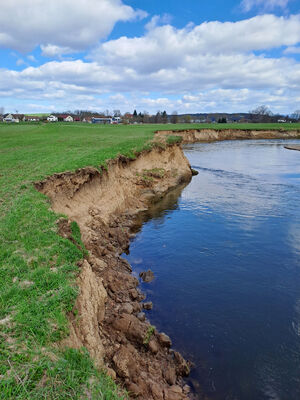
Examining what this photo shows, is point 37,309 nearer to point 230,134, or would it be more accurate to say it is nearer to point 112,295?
point 112,295

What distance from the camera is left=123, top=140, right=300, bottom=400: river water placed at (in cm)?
669

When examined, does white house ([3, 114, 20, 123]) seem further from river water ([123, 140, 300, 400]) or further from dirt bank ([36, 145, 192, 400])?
river water ([123, 140, 300, 400])

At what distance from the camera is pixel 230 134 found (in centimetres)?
8106

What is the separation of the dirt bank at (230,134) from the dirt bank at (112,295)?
5041cm

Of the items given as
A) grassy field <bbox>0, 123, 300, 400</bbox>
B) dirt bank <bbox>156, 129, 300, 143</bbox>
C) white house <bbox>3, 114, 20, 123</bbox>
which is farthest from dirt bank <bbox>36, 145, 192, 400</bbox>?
white house <bbox>3, 114, 20, 123</bbox>

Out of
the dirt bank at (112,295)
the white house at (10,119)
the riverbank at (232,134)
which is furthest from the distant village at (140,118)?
the dirt bank at (112,295)

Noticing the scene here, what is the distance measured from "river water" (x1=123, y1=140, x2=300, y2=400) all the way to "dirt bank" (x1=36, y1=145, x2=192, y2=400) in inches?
25.7

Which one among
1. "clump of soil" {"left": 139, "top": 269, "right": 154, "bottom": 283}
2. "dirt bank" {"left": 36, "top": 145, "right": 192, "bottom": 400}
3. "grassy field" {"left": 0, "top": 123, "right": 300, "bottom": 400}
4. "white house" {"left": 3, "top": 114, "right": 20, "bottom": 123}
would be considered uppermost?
"white house" {"left": 3, "top": 114, "right": 20, "bottom": 123}

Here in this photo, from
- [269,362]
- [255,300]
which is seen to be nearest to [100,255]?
[255,300]

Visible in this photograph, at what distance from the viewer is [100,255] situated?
10.9m

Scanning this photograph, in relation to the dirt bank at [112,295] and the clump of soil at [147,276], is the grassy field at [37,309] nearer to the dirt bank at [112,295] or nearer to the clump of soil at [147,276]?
the dirt bank at [112,295]

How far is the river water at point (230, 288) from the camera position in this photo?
6691 millimetres

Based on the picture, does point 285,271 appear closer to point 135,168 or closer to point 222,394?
point 222,394

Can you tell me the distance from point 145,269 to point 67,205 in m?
4.69
